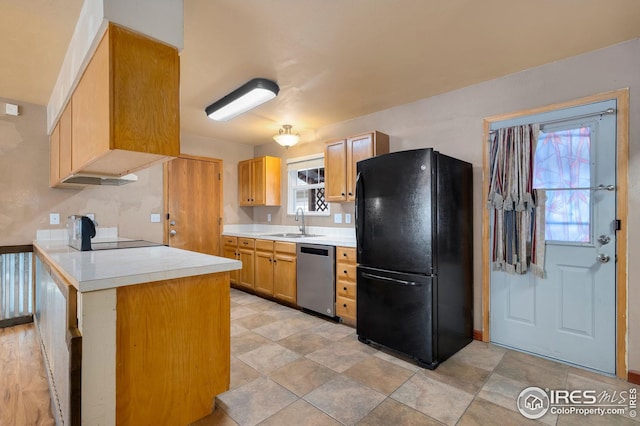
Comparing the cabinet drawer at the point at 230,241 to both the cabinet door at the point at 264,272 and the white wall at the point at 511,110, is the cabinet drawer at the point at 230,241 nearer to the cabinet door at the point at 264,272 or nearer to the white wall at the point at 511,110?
→ the cabinet door at the point at 264,272

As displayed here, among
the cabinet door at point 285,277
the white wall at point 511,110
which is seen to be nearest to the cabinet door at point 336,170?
the white wall at point 511,110

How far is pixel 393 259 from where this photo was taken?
2.51 m

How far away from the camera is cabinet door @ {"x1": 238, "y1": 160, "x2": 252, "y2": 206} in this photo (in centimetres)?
494

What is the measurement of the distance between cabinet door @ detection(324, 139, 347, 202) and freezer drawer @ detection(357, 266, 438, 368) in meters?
1.13

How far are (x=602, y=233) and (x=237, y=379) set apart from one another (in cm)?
290

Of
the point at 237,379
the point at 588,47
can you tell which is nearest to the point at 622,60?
the point at 588,47

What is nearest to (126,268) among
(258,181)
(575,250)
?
(575,250)

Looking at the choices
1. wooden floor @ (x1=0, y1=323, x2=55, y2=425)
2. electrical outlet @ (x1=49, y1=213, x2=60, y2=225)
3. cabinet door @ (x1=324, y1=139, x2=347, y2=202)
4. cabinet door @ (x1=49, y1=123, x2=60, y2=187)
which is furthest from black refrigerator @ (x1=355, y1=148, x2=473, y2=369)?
electrical outlet @ (x1=49, y1=213, x2=60, y2=225)

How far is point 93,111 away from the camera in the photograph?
160 cm

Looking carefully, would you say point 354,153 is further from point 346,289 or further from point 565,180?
point 565,180

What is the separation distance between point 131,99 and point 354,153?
2400 mm

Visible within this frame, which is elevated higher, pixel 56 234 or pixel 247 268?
pixel 56 234

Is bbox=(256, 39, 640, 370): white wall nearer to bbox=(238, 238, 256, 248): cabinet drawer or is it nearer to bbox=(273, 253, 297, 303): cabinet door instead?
bbox=(273, 253, 297, 303): cabinet door

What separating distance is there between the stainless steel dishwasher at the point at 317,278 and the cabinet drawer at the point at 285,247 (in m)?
0.10
